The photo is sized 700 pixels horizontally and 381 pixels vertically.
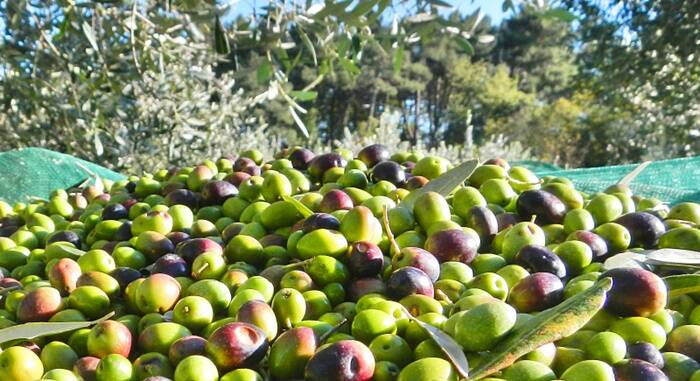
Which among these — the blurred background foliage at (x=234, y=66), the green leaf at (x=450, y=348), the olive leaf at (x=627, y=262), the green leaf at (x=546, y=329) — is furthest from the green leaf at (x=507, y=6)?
the green leaf at (x=450, y=348)

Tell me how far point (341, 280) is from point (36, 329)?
2.15 ft

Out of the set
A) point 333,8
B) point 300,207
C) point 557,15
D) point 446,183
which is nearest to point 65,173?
point 333,8

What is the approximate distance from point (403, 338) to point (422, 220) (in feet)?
1.98

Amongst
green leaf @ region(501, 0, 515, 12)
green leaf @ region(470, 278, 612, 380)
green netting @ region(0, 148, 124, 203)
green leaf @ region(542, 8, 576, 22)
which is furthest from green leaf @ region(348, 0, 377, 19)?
green leaf @ region(470, 278, 612, 380)

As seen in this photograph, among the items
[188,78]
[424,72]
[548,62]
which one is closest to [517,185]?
[188,78]

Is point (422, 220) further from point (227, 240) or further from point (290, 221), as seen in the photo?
point (227, 240)

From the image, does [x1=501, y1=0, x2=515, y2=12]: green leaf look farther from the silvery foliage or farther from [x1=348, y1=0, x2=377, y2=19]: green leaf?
the silvery foliage

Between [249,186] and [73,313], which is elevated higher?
[249,186]

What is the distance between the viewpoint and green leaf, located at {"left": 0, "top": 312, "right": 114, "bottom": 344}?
1.39m

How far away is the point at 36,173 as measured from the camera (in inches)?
141

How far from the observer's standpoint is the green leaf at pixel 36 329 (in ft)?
4.56

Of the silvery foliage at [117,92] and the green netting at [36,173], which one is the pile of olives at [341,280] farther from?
the silvery foliage at [117,92]

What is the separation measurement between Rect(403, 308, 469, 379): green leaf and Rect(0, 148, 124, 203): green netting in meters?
2.67

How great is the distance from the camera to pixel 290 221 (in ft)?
6.72
